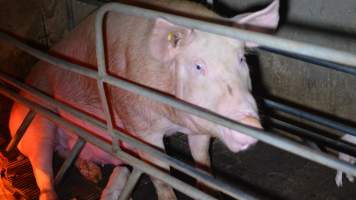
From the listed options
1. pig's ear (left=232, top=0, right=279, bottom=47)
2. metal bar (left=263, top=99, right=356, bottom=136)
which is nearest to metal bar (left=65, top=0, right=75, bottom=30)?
metal bar (left=263, top=99, right=356, bottom=136)

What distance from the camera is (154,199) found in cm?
280

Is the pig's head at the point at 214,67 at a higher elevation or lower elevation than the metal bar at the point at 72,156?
higher

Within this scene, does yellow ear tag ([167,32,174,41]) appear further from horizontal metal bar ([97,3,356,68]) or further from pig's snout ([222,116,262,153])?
pig's snout ([222,116,262,153])

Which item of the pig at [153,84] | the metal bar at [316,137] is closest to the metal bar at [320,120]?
the metal bar at [316,137]

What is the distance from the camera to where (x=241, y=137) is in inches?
61.1

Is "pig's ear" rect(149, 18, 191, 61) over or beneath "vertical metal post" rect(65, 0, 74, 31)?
over

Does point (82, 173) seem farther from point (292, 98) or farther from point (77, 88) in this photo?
point (292, 98)

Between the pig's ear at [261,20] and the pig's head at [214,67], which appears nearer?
the pig's head at [214,67]

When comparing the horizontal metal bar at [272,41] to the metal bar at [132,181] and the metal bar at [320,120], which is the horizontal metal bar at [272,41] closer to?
Result: the metal bar at [132,181]

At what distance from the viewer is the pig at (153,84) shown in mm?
1663

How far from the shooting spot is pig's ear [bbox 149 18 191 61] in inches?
65.5

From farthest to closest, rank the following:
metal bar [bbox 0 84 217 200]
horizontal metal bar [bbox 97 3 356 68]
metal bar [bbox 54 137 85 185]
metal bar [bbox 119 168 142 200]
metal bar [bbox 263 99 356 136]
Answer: metal bar [bbox 54 137 85 185] → metal bar [bbox 263 99 356 136] → metal bar [bbox 119 168 142 200] → metal bar [bbox 0 84 217 200] → horizontal metal bar [bbox 97 3 356 68]

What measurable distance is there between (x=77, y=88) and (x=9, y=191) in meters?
0.87

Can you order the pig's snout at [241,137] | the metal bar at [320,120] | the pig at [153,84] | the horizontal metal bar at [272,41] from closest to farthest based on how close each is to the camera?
the horizontal metal bar at [272,41]
the pig's snout at [241,137]
the pig at [153,84]
the metal bar at [320,120]
